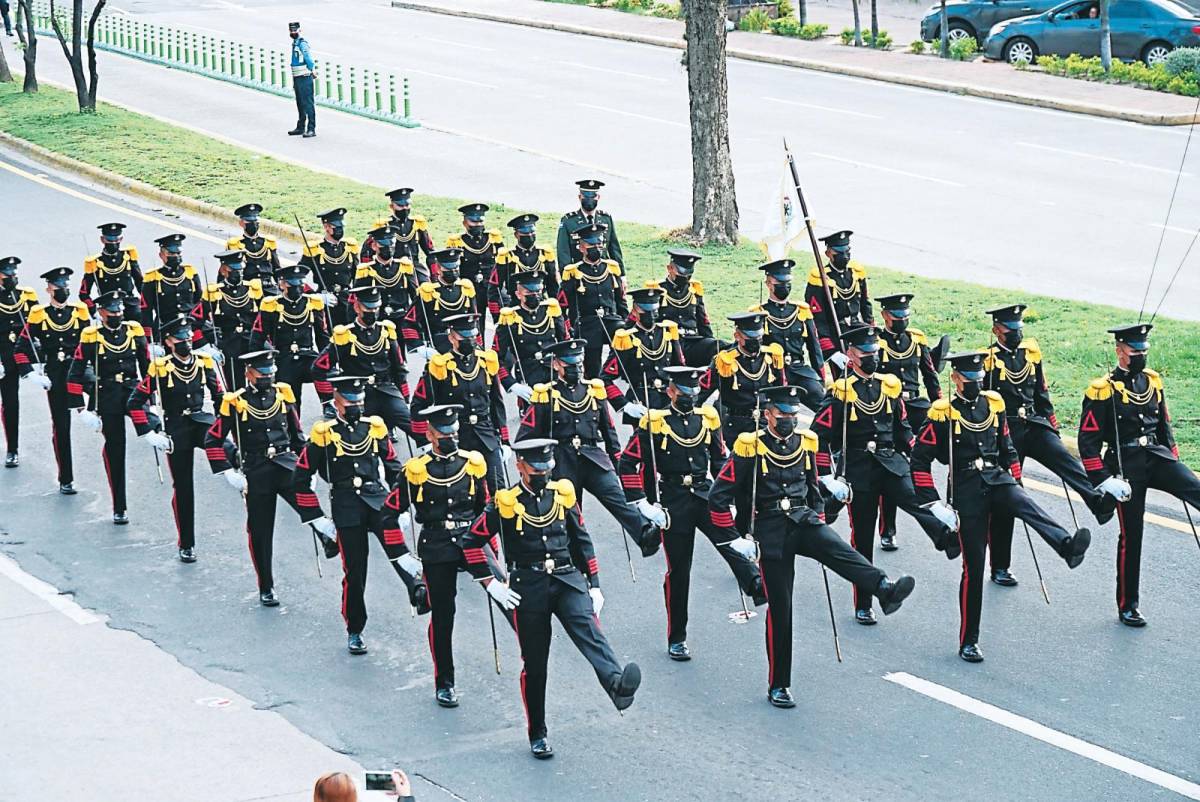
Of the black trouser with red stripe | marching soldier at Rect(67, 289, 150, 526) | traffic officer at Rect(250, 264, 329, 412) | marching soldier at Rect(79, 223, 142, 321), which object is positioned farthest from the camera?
marching soldier at Rect(79, 223, 142, 321)

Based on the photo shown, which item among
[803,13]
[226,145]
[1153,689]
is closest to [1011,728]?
[1153,689]

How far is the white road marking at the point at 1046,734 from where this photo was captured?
30.5 ft

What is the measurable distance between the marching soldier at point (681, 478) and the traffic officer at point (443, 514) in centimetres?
136

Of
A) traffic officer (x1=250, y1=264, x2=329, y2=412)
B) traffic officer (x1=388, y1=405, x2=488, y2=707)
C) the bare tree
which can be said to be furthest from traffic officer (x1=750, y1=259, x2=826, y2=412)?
the bare tree

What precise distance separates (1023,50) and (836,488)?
971 inches

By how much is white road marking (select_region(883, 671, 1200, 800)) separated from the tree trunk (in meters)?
11.6

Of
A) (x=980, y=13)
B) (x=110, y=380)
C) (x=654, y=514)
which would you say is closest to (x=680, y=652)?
(x=654, y=514)

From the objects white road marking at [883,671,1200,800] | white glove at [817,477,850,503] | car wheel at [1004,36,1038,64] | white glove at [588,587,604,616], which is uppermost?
car wheel at [1004,36,1038,64]

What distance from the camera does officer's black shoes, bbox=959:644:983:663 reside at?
1086 centimetres

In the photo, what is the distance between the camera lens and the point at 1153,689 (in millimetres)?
10367

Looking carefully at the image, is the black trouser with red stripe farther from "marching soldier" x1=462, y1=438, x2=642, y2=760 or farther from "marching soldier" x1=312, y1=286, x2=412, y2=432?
"marching soldier" x1=312, y1=286, x2=412, y2=432

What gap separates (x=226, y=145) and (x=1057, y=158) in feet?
43.3

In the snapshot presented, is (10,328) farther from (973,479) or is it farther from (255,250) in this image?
(973,479)

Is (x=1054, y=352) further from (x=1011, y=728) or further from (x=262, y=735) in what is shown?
(x=262, y=735)
